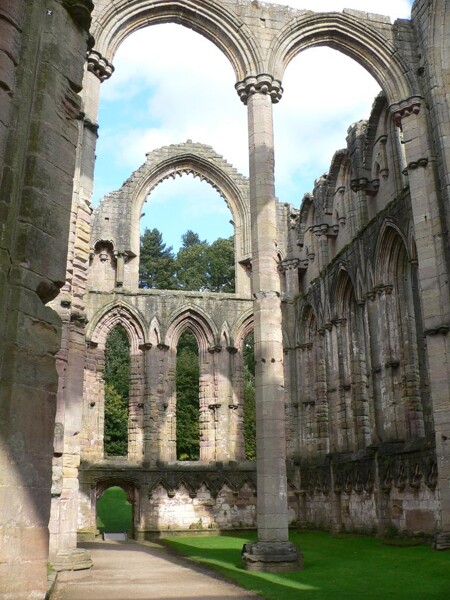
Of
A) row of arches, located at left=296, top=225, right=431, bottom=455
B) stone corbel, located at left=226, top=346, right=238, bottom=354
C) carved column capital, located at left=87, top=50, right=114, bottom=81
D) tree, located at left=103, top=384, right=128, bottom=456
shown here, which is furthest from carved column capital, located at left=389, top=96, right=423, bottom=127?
tree, located at left=103, top=384, right=128, bottom=456

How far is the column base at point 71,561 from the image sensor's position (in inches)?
363

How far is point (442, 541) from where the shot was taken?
35.3ft

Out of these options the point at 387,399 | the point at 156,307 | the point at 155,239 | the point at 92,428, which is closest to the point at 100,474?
the point at 92,428

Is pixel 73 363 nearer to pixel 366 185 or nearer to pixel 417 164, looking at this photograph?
pixel 417 164

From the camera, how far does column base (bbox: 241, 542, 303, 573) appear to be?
31.1ft

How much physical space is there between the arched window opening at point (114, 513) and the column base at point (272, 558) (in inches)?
512

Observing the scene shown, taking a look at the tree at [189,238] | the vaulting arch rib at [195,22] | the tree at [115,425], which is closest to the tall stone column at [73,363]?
the vaulting arch rib at [195,22]

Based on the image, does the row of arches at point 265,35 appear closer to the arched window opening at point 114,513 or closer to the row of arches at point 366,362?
the row of arches at point 366,362

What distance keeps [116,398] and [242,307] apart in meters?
11.8

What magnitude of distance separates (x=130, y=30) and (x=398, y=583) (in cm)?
1055

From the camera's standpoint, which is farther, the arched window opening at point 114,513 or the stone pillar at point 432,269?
the arched window opening at point 114,513

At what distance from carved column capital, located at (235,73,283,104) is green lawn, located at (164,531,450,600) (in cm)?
825

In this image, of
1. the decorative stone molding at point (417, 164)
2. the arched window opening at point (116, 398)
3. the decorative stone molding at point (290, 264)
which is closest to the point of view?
the decorative stone molding at point (417, 164)

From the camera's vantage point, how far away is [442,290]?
38.5 feet
